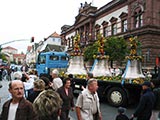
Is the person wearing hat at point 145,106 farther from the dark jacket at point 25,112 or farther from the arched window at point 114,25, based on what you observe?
the arched window at point 114,25

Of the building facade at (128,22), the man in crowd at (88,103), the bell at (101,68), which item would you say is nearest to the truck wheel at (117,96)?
the bell at (101,68)

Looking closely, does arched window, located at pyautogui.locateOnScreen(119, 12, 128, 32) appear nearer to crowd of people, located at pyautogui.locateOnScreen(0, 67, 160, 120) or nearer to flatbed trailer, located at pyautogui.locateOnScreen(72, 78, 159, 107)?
flatbed trailer, located at pyautogui.locateOnScreen(72, 78, 159, 107)

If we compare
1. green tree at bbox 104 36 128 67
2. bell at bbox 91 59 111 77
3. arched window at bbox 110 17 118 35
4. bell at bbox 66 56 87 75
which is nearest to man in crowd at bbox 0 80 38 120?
bell at bbox 91 59 111 77

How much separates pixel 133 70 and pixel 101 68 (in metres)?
2.65

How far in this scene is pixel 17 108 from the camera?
3266 millimetres

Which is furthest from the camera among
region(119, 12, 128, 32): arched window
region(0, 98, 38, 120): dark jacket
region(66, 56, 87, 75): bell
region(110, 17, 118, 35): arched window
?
region(110, 17, 118, 35): arched window

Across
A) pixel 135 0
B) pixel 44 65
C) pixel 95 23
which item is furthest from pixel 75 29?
pixel 44 65

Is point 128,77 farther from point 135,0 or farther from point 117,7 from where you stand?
→ point 117,7

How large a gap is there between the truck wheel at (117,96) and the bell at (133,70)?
82cm

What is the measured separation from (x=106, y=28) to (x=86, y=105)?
1450 inches

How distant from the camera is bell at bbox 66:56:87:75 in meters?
14.4

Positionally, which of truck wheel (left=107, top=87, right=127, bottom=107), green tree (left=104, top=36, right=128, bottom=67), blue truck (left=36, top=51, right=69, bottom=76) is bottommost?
truck wheel (left=107, top=87, right=127, bottom=107)

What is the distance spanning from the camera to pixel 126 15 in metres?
34.6

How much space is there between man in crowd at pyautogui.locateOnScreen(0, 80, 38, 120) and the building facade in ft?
78.4
